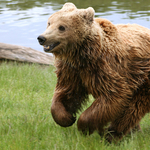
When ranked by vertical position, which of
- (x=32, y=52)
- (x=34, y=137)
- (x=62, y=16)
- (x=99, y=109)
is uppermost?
(x=62, y=16)

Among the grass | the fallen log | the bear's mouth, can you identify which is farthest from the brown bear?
the fallen log

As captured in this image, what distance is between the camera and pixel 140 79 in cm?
454

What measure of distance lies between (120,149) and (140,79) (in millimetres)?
1099

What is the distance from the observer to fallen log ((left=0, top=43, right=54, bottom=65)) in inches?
337

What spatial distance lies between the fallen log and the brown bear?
13.7ft

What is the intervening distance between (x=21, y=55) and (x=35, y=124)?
14.1 ft

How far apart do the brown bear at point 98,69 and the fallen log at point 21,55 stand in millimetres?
4185

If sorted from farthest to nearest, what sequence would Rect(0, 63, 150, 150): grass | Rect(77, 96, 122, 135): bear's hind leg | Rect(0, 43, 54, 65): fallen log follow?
Rect(0, 43, 54, 65): fallen log < Rect(77, 96, 122, 135): bear's hind leg < Rect(0, 63, 150, 150): grass

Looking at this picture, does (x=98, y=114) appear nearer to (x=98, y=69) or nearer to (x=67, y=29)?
(x=98, y=69)

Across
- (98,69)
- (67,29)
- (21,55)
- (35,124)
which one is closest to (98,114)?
(98,69)

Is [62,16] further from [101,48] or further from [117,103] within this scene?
[117,103]

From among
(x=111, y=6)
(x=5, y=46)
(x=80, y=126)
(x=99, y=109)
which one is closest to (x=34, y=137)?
(x=80, y=126)

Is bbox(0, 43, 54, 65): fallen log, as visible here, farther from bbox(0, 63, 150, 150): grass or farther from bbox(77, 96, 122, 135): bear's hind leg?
bbox(77, 96, 122, 135): bear's hind leg

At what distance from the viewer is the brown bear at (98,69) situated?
13.6 ft
